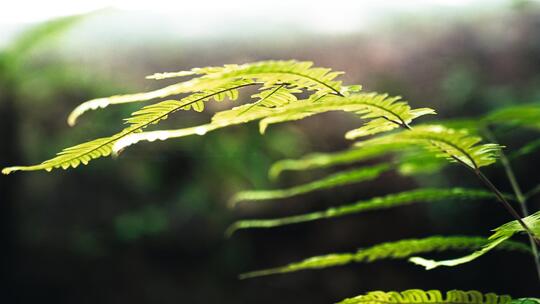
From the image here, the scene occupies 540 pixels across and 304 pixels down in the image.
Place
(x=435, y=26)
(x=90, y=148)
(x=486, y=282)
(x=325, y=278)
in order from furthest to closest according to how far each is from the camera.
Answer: (x=435, y=26) < (x=325, y=278) < (x=486, y=282) < (x=90, y=148)

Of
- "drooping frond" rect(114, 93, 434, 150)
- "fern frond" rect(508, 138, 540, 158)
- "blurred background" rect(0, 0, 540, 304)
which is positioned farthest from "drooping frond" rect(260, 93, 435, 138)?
"blurred background" rect(0, 0, 540, 304)

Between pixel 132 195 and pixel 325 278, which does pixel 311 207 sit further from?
pixel 132 195

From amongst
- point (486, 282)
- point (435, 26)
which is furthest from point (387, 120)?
point (435, 26)

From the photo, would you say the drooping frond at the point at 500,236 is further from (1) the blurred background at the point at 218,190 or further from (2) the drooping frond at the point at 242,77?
(1) the blurred background at the point at 218,190

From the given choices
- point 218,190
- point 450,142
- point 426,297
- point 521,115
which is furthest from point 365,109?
point 218,190

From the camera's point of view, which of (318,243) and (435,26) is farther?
(435,26)

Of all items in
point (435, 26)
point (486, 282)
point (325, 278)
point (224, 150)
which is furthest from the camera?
point (435, 26)

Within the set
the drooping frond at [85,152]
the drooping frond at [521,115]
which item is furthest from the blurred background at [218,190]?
the drooping frond at [85,152]
